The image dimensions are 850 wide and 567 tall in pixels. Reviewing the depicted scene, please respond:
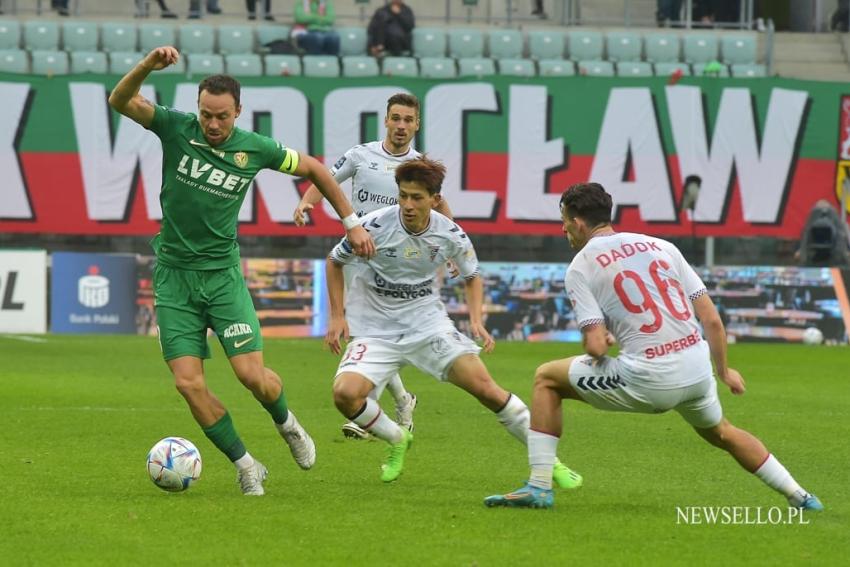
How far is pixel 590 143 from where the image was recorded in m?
23.9

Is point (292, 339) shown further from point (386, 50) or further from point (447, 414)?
point (447, 414)

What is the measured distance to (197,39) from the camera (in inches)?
1032

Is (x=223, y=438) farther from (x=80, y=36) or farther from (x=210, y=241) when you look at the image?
(x=80, y=36)

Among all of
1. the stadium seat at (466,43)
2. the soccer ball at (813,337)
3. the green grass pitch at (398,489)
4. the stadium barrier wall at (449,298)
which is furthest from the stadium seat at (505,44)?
the green grass pitch at (398,489)

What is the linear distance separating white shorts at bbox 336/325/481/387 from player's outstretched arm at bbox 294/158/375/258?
36.5 inches

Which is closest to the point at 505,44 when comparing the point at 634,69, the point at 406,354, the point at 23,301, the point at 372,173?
the point at 634,69

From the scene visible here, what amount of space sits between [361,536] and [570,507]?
141cm

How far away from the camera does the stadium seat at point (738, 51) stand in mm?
27891

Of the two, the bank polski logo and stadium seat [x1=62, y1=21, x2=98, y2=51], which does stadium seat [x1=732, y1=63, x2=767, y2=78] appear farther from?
the bank polski logo

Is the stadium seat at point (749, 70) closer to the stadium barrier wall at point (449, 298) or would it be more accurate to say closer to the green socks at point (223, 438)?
the stadium barrier wall at point (449, 298)

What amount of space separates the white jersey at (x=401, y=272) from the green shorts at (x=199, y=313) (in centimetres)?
89

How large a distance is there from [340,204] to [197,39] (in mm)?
18463

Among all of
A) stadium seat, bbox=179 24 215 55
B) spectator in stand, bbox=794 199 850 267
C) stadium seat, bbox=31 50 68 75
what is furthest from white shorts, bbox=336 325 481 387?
stadium seat, bbox=179 24 215 55

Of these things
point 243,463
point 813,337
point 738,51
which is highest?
point 738,51
